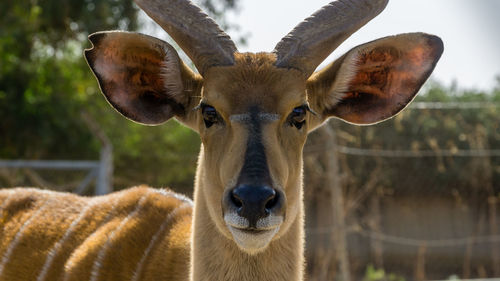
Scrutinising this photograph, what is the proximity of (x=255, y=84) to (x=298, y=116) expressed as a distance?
0.84ft

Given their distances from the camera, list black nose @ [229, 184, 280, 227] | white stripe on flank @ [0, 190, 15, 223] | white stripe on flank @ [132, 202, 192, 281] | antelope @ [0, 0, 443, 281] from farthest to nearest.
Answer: white stripe on flank @ [0, 190, 15, 223], white stripe on flank @ [132, 202, 192, 281], antelope @ [0, 0, 443, 281], black nose @ [229, 184, 280, 227]

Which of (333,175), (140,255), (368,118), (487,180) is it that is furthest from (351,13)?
(487,180)

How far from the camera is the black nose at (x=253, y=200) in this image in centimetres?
220

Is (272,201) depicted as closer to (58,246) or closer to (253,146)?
(253,146)

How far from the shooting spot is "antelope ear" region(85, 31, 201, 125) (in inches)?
112

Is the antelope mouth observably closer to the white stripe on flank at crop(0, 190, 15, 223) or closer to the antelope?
the antelope

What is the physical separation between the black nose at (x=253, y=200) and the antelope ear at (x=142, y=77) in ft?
2.91

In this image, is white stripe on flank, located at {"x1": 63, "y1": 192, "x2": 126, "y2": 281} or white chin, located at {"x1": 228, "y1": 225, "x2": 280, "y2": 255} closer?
white chin, located at {"x1": 228, "y1": 225, "x2": 280, "y2": 255}

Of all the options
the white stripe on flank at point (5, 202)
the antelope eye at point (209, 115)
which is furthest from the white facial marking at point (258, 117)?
the white stripe on flank at point (5, 202)

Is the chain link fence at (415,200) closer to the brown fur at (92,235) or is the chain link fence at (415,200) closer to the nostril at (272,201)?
the brown fur at (92,235)

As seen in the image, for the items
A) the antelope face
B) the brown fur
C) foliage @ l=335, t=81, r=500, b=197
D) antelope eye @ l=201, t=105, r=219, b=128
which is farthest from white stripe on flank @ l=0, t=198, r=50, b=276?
foliage @ l=335, t=81, r=500, b=197

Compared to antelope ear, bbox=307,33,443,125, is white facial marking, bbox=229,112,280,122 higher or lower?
lower

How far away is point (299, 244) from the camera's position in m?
2.86

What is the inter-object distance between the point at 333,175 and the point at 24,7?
292 inches
